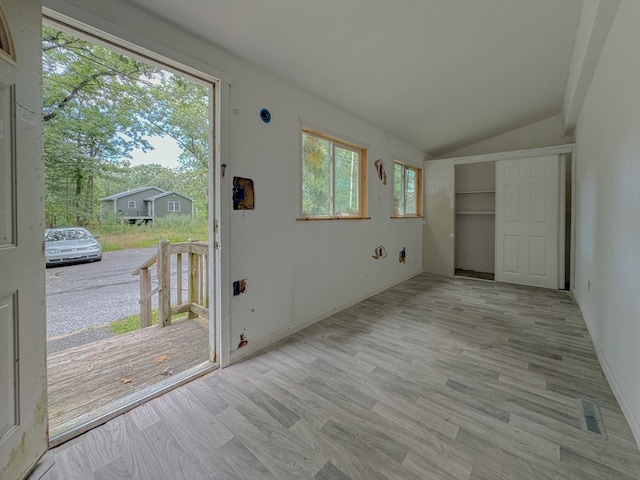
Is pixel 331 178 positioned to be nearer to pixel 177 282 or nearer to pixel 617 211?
pixel 177 282

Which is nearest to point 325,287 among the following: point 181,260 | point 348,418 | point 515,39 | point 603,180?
point 348,418

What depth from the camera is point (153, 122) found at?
305cm

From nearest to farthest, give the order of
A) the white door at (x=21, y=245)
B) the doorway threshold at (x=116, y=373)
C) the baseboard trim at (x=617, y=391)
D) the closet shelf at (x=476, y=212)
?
the white door at (x=21, y=245), the baseboard trim at (x=617, y=391), the doorway threshold at (x=116, y=373), the closet shelf at (x=476, y=212)

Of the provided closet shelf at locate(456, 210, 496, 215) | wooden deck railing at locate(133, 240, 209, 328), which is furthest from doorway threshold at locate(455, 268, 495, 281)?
wooden deck railing at locate(133, 240, 209, 328)

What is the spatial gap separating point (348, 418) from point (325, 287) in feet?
5.13

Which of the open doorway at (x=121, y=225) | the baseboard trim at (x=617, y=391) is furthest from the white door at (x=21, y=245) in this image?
the baseboard trim at (x=617, y=391)

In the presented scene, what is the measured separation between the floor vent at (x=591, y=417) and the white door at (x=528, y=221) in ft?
10.2

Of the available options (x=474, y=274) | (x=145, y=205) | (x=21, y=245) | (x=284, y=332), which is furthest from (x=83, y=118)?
(x=474, y=274)

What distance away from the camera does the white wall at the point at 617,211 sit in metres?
1.44

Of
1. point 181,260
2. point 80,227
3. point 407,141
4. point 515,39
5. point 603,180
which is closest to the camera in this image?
point 603,180

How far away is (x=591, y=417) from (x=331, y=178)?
2.76 m

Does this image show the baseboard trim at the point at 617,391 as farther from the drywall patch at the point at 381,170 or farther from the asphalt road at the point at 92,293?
the asphalt road at the point at 92,293

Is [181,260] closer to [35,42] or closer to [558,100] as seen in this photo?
[35,42]

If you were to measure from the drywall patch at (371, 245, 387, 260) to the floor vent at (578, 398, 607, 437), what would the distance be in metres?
2.45
